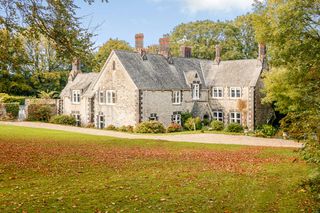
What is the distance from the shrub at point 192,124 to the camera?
4822cm

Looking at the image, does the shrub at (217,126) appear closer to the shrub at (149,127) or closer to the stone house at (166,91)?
the stone house at (166,91)

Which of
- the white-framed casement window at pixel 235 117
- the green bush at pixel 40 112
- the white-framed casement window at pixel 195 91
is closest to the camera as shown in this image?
the white-framed casement window at pixel 235 117

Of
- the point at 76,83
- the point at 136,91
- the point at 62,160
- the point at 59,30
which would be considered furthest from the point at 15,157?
the point at 76,83

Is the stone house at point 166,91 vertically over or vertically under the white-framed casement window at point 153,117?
over

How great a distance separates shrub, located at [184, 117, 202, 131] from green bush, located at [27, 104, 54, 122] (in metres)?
21.0

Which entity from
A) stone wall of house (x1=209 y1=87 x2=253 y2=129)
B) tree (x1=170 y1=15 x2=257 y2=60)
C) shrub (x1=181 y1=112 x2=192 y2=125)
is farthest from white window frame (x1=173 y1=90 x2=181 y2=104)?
tree (x1=170 y1=15 x2=257 y2=60)

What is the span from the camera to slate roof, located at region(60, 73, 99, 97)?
55.9 metres

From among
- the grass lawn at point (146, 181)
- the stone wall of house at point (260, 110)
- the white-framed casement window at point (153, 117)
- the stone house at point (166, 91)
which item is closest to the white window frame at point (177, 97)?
the stone house at point (166, 91)

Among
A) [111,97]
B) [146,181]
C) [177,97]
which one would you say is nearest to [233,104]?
[177,97]

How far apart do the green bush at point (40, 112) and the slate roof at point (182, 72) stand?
52.5 ft

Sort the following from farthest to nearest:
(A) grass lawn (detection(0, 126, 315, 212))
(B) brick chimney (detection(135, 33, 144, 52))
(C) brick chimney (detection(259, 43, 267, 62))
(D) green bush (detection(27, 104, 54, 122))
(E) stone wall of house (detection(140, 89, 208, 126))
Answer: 1. (D) green bush (detection(27, 104, 54, 122))
2. (C) brick chimney (detection(259, 43, 267, 62))
3. (B) brick chimney (detection(135, 33, 144, 52))
4. (E) stone wall of house (detection(140, 89, 208, 126))
5. (A) grass lawn (detection(0, 126, 315, 212))

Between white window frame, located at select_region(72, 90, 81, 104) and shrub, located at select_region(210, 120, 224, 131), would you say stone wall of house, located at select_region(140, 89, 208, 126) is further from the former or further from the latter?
white window frame, located at select_region(72, 90, 81, 104)

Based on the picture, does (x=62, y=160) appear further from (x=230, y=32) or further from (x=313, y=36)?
(x=230, y=32)

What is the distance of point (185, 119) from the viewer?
49.8m
